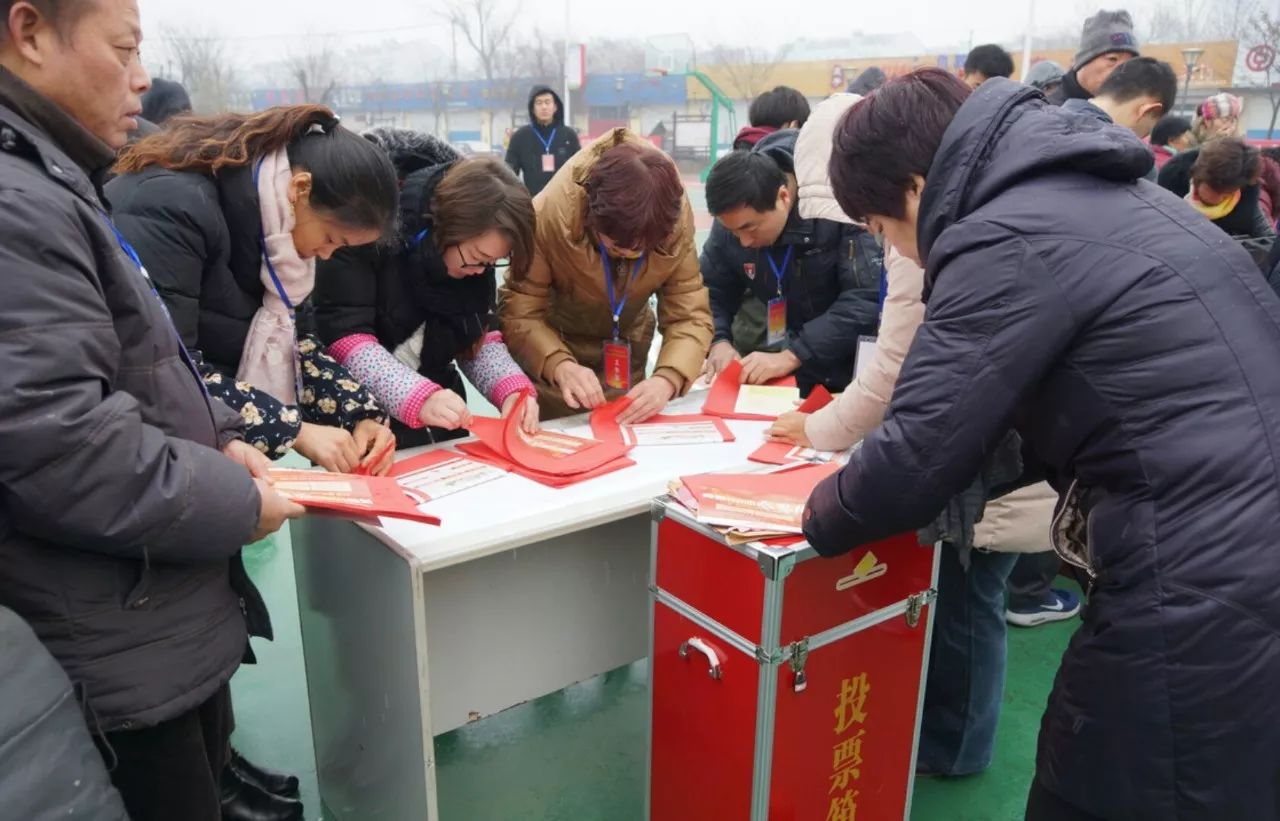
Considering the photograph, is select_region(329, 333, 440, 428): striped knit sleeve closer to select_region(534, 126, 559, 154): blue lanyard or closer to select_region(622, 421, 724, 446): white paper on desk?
select_region(622, 421, 724, 446): white paper on desk

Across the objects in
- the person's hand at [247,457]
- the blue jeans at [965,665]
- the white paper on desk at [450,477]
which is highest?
the person's hand at [247,457]

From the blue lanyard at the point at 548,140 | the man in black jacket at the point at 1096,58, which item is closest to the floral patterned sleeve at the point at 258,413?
the man in black jacket at the point at 1096,58

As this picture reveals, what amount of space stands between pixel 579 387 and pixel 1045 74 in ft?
8.95

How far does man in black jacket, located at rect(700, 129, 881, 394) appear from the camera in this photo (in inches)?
83.0

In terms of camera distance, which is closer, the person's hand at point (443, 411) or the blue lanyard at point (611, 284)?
the person's hand at point (443, 411)

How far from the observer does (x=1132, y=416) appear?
919mm

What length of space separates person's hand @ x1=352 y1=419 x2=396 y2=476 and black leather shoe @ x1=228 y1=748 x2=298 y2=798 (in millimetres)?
745

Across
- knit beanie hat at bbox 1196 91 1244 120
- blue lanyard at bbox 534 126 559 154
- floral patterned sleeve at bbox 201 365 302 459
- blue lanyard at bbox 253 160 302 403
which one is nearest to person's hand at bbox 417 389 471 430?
blue lanyard at bbox 253 160 302 403

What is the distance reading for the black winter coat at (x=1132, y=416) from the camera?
35.4 inches

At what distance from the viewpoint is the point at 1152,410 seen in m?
0.91

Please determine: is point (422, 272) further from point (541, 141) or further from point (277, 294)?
point (541, 141)

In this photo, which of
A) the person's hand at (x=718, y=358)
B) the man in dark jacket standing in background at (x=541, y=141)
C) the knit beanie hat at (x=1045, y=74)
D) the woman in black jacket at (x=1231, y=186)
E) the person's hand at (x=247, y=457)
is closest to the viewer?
the person's hand at (x=247, y=457)

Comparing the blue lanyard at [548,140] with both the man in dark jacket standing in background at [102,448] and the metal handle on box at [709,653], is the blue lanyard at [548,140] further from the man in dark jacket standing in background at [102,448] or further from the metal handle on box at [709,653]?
the man in dark jacket standing in background at [102,448]

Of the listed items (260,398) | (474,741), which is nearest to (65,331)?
(260,398)
